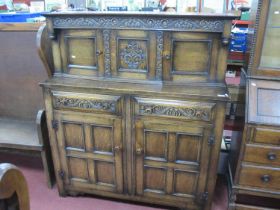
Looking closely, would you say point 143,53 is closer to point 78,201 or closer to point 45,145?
point 45,145

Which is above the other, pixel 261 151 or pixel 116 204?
pixel 261 151

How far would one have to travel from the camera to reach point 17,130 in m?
1.98

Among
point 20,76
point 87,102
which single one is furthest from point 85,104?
point 20,76

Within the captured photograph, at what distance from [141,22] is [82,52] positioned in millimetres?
423

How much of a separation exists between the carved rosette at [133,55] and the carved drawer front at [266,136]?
2.48 ft

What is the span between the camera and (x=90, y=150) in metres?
1.64

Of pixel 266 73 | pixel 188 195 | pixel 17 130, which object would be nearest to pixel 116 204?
pixel 188 195

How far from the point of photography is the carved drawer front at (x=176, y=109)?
1376 millimetres

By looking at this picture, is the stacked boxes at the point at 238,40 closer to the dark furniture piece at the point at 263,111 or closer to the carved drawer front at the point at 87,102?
the dark furniture piece at the point at 263,111

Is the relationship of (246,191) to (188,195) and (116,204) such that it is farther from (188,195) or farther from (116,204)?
(116,204)

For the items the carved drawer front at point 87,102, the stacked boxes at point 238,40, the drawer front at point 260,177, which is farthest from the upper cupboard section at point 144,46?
the stacked boxes at point 238,40

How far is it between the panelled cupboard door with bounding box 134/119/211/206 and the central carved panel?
1.08 ft

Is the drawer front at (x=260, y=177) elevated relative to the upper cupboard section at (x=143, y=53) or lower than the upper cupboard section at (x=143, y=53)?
lower

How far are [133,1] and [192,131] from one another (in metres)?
2.77
